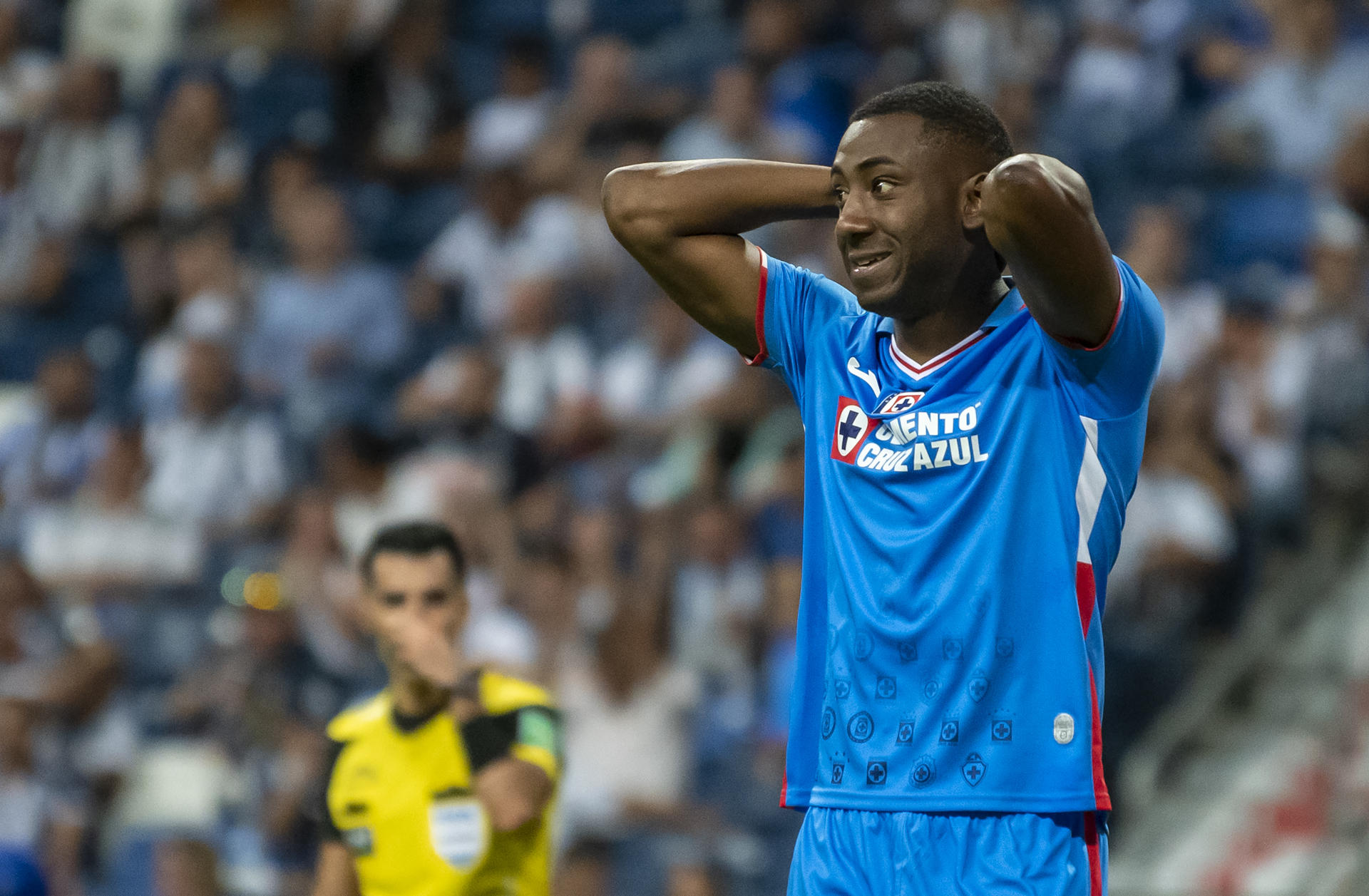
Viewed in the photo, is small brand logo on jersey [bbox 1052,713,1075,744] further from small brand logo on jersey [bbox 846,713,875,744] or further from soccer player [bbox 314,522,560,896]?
soccer player [bbox 314,522,560,896]

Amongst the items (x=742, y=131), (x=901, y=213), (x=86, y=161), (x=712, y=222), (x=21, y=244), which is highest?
(x=86, y=161)

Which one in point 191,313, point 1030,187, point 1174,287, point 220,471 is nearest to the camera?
point 1030,187

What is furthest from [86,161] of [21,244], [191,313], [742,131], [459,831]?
[459,831]

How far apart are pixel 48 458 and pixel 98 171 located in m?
2.80

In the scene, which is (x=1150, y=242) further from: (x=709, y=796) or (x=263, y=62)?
(x=263, y=62)

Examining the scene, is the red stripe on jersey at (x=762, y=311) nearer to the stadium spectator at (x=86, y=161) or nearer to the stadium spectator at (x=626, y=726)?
the stadium spectator at (x=626, y=726)

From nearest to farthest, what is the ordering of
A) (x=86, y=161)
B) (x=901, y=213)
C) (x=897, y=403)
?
(x=901, y=213), (x=897, y=403), (x=86, y=161)

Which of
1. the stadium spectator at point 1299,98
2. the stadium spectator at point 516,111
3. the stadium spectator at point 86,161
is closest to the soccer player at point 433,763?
the stadium spectator at point 1299,98

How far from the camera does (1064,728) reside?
2.69 metres

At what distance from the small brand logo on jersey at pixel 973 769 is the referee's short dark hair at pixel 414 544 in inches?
85.7

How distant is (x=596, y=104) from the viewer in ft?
34.2

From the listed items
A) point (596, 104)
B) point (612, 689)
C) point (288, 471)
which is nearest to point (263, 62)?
point (596, 104)

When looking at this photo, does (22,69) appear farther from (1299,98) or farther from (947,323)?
(947,323)

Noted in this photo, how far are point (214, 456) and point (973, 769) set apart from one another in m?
7.74
